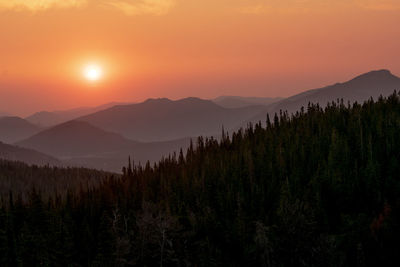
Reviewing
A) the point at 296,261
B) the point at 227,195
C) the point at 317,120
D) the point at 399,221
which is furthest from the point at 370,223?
the point at 317,120

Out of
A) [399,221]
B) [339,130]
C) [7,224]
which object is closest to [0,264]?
[7,224]

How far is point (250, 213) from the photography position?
105 meters

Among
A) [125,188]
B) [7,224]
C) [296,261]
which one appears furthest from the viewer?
[125,188]

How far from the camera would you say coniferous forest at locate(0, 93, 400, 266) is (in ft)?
266

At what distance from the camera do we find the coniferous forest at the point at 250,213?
8119cm

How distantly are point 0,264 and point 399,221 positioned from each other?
81.3 meters

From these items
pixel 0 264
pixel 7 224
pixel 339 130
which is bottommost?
pixel 0 264

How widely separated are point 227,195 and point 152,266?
1140 inches

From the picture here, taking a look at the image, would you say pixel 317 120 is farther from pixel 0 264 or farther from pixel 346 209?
pixel 0 264

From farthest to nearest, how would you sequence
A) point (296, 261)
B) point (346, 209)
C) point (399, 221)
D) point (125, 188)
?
point (125, 188) < point (346, 209) < point (399, 221) < point (296, 261)

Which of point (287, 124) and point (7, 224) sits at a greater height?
point (287, 124)

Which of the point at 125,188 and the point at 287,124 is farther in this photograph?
the point at 287,124

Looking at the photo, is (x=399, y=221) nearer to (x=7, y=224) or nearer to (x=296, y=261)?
(x=296, y=261)

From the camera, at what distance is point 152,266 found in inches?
3344
